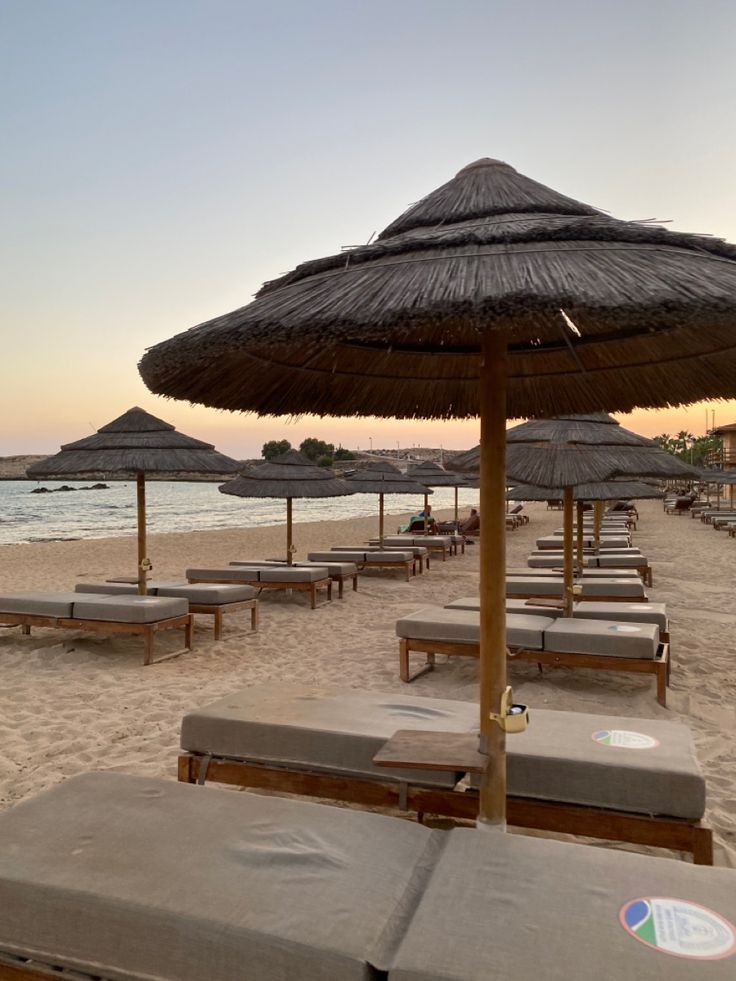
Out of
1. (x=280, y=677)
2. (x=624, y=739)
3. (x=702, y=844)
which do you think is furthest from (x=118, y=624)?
(x=702, y=844)

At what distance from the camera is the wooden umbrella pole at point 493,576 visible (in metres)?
2.24

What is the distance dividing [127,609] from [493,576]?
4430 millimetres

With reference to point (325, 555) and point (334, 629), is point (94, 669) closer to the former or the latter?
point (334, 629)

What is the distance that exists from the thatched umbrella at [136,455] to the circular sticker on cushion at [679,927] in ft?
18.7

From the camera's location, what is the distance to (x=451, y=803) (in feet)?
8.57

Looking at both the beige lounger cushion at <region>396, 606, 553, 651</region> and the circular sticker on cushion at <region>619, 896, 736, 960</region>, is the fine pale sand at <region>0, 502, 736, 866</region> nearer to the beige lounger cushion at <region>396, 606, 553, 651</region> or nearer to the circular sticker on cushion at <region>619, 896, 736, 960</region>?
the beige lounger cushion at <region>396, 606, 553, 651</region>

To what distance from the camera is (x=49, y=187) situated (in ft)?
38.4

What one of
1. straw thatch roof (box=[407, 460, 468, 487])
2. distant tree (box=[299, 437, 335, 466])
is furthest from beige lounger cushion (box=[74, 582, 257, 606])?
distant tree (box=[299, 437, 335, 466])

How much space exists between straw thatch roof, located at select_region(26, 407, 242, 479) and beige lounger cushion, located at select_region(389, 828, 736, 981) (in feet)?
17.8

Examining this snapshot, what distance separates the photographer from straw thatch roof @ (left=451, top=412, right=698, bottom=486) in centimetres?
520

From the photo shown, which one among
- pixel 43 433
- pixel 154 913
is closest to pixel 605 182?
pixel 154 913

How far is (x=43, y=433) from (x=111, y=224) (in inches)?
1653

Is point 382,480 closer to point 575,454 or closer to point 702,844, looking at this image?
point 575,454

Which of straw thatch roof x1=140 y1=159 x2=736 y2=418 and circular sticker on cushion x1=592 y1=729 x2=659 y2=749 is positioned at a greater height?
straw thatch roof x1=140 y1=159 x2=736 y2=418
